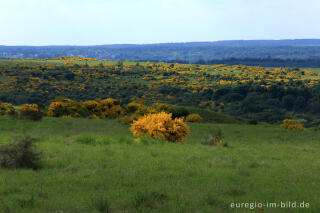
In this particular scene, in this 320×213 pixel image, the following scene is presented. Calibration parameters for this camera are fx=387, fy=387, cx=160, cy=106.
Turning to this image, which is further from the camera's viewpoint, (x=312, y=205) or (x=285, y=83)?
(x=285, y=83)

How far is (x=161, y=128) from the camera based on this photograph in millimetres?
18219

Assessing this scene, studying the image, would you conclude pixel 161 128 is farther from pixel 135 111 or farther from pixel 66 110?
pixel 66 110

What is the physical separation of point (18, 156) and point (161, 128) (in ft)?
29.5

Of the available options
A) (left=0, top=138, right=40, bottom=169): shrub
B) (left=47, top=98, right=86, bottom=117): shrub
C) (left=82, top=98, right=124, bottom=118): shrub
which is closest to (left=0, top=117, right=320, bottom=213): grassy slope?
(left=0, top=138, right=40, bottom=169): shrub

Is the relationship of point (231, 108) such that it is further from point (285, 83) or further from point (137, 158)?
point (137, 158)

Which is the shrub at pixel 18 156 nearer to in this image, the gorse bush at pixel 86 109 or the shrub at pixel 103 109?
the gorse bush at pixel 86 109

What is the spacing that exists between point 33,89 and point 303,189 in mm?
93216

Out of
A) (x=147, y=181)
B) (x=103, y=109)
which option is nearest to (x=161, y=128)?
(x=147, y=181)

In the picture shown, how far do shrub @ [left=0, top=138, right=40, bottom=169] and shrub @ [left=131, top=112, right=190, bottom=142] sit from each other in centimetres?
856

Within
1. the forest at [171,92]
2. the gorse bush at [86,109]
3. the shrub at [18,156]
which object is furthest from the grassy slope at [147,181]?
the forest at [171,92]

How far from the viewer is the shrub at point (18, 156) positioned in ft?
32.8

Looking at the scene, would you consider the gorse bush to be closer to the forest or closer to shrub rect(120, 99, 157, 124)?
shrub rect(120, 99, 157, 124)

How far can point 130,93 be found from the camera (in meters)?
101

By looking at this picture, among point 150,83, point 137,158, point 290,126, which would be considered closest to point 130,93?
point 150,83
